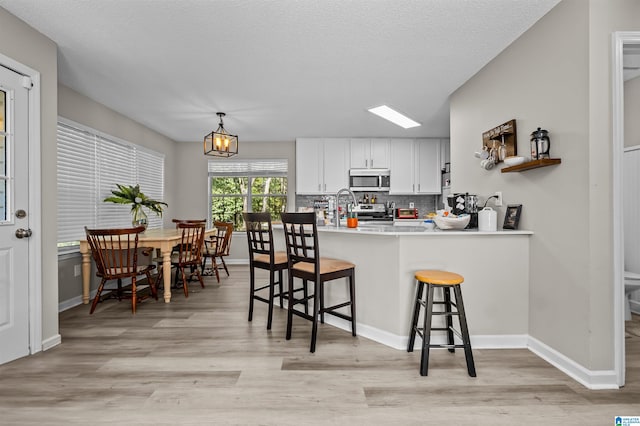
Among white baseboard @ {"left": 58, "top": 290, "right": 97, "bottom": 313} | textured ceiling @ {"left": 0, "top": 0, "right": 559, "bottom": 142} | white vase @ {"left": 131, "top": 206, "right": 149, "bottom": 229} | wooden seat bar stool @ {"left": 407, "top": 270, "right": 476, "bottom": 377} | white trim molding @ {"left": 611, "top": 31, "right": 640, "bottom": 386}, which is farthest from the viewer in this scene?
white vase @ {"left": 131, "top": 206, "right": 149, "bottom": 229}

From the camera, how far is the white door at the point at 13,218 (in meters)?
2.14

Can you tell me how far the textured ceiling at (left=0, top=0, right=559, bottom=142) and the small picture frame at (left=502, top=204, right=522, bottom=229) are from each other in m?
1.35

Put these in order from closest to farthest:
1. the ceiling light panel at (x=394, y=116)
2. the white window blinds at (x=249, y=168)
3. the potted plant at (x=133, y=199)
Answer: the potted plant at (x=133, y=199), the ceiling light panel at (x=394, y=116), the white window blinds at (x=249, y=168)

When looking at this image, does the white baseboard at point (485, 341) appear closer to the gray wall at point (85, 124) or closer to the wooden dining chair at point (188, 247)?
the wooden dining chair at point (188, 247)

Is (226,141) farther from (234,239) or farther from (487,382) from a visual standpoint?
(487,382)

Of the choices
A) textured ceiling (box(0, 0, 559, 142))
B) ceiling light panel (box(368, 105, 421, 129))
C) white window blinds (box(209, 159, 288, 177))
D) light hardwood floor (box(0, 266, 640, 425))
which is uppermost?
ceiling light panel (box(368, 105, 421, 129))

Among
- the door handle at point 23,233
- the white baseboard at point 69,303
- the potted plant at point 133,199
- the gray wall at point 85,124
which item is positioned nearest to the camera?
the door handle at point 23,233

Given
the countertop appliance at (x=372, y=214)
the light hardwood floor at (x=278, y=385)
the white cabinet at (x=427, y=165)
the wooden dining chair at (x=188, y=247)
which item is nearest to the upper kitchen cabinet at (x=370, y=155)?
the white cabinet at (x=427, y=165)

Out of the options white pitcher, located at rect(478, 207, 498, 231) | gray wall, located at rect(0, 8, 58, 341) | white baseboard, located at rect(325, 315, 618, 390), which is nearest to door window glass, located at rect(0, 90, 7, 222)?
gray wall, located at rect(0, 8, 58, 341)

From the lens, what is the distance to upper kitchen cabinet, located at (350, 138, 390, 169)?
5.74m

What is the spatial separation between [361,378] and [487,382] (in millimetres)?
775

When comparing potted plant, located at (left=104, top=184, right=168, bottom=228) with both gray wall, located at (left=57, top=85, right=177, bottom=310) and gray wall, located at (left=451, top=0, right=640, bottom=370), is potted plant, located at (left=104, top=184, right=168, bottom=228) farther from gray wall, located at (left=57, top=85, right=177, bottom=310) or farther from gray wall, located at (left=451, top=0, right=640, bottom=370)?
gray wall, located at (left=451, top=0, right=640, bottom=370)

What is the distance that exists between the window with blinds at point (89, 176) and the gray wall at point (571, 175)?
457 centimetres

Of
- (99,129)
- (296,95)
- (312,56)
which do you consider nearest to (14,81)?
(99,129)
